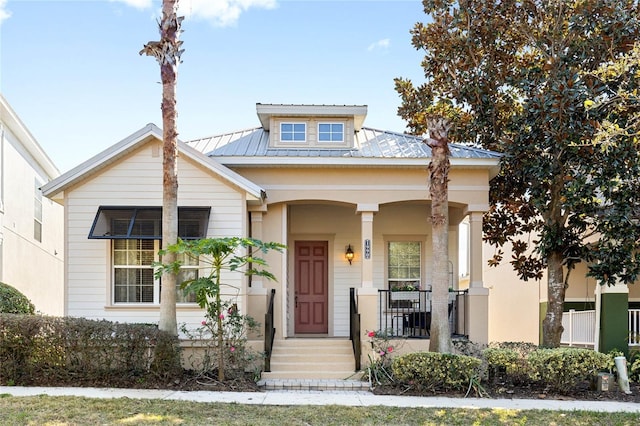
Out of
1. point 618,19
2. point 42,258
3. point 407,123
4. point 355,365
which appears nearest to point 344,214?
point 407,123

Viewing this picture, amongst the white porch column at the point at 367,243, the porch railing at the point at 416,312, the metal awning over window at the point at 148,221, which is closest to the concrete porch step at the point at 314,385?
the porch railing at the point at 416,312

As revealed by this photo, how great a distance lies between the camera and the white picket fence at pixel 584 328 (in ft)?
47.1

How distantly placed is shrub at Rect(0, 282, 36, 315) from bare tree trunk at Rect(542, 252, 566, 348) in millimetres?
10898

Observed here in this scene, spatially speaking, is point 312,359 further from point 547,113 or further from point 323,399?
point 547,113

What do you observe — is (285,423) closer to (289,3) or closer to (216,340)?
(216,340)

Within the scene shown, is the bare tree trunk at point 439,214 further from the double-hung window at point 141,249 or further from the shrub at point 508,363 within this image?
the double-hung window at point 141,249

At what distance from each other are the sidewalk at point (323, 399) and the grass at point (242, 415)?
1.10ft

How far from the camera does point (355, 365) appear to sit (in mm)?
12383

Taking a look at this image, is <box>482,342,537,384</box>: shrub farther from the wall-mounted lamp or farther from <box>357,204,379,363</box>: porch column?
the wall-mounted lamp

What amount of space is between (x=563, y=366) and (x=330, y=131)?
23.4 ft

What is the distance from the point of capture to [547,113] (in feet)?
41.6

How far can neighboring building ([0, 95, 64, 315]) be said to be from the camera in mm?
16422

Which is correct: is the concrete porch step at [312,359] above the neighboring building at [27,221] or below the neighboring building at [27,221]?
below

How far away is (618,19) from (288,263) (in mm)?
8914
